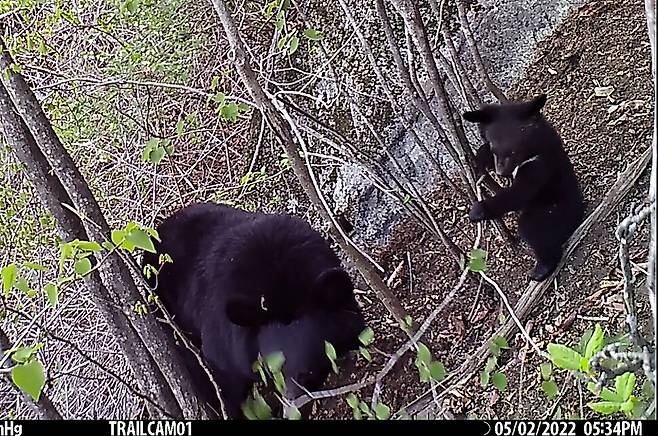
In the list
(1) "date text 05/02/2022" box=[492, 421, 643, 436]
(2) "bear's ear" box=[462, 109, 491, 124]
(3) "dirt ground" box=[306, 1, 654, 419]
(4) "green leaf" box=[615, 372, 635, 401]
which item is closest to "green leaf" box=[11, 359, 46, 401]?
(1) "date text 05/02/2022" box=[492, 421, 643, 436]

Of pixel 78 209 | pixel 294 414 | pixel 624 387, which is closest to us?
pixel 624 387

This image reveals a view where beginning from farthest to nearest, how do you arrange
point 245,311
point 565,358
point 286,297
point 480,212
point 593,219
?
point 593,219
point 480,212
point 286,297
point 245,311
point 565,358

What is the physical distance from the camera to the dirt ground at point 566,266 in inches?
139

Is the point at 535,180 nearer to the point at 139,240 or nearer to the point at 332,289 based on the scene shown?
the point at 332,289

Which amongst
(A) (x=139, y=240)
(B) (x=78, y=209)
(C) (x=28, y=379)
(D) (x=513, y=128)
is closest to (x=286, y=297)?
(B) (x=78, y=209)

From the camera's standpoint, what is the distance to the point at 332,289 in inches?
120

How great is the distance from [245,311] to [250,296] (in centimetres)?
15

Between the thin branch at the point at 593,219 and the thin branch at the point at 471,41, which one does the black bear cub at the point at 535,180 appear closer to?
the thin branch at the point at 593,219

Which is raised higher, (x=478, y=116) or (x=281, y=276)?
(x=478, y=116)

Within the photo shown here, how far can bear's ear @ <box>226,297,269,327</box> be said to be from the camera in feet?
9.78

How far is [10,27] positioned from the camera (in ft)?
15.0

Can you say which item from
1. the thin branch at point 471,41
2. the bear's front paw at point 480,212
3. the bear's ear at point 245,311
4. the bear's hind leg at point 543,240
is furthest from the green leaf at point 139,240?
the bear's hind leg at point 543,240

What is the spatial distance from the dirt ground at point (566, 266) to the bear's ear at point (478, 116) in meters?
0.76

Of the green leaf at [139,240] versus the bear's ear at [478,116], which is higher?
the green leaf at [139,240]
